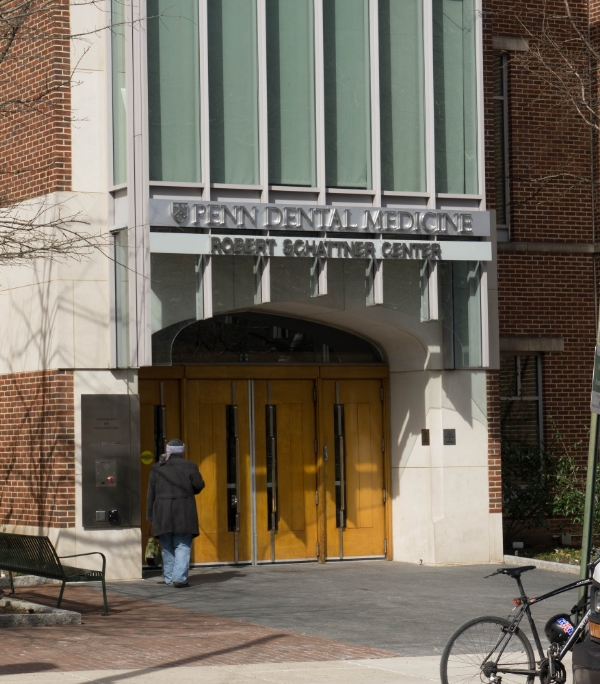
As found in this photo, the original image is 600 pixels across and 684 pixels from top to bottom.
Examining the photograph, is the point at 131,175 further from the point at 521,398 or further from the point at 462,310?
the point at 521,398

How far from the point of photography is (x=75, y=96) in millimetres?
16281

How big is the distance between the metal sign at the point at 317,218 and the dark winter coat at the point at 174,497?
284cm

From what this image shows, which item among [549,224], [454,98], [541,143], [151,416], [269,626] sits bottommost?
[269,626]

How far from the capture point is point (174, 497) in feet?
51.2

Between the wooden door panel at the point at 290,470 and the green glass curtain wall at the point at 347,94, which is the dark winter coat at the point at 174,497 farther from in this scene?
the green glass curtain wall at the point at 347,94

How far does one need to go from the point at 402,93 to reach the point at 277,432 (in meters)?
4.90

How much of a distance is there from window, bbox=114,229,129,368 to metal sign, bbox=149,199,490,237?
69 cm

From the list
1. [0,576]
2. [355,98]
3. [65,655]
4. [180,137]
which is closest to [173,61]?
[180,137]

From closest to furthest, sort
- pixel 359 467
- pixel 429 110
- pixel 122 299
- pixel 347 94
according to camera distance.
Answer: pixel 122 299, pixel 347 94, pixel 429 110, pixel 359 467

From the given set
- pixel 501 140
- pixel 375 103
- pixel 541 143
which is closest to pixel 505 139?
pixel 501 140

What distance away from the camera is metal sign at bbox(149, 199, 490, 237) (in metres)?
15.6

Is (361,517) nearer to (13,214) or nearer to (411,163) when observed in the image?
(411,163)


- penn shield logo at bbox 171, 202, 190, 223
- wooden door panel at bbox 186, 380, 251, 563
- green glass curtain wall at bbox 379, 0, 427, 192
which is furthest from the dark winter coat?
green glass curtain wall at bbox 379, 0, 427, 192

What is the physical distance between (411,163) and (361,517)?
5.04 meters
